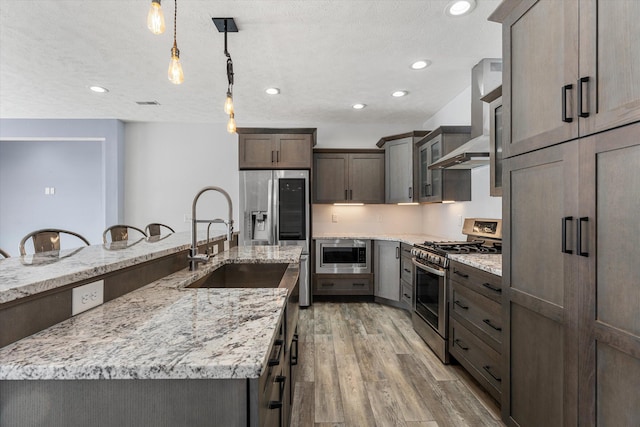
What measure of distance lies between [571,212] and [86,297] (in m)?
1.75

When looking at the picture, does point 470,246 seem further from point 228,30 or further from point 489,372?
point 228,30

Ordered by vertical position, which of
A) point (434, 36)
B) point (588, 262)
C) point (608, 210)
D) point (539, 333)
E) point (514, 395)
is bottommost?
point (514, 395)

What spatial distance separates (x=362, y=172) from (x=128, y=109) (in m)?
3.27

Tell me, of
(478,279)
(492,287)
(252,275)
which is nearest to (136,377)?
(252,275)

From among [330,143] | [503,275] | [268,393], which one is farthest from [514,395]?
[330,143]

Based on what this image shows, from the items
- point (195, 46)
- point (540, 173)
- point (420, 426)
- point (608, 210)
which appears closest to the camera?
point (608, 210)

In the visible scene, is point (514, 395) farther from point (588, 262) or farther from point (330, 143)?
point (330, 143)

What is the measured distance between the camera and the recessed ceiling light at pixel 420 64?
2.83 m

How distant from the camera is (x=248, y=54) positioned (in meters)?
2.73

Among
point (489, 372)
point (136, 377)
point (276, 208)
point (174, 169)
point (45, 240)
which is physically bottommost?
point (489, 372)

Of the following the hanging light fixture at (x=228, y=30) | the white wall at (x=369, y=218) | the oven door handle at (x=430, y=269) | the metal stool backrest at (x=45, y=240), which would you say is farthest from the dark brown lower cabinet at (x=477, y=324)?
the metal stool backrest at (x=45, y=240)

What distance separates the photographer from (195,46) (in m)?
2.58

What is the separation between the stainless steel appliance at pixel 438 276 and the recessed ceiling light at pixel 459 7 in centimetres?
169

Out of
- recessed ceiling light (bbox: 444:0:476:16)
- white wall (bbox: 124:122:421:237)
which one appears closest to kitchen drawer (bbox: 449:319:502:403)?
recessed ceiling light (bbox: 444:0:476:16)
